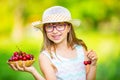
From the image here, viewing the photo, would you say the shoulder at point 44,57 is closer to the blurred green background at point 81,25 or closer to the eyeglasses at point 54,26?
the eyeglasses at point 54,26

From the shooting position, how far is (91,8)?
14.9 feet

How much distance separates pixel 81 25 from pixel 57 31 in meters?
2.03

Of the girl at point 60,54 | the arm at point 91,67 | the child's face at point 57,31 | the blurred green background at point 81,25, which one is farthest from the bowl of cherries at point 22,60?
the blurred green background at point 81,25

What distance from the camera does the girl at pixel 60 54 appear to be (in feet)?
8.23

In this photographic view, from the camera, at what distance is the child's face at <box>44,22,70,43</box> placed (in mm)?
2531

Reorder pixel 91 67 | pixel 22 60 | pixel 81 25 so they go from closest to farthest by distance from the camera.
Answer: pixel 22 60, pixel 91 67, pixel 81 25

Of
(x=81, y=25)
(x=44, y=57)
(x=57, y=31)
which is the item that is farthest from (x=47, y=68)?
(x=81, y=25)

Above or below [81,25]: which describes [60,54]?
above

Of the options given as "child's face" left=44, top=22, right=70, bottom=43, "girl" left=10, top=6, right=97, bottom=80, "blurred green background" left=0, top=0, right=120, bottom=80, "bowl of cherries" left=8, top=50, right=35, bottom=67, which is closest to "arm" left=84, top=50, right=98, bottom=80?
"girl" left=10, top=6, right=97, bottom=80

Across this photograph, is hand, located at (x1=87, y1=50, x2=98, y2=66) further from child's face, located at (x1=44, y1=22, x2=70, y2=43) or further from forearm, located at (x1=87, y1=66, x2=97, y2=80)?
child's face, located at (x1=44, y1=22, x2=70, y2=43)

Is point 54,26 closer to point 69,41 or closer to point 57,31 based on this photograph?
point 57,31

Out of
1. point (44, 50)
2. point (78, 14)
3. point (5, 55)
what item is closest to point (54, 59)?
point (44, 50)

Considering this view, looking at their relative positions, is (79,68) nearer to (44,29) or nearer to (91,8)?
(44,29)

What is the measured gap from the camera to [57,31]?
100.0 inches
